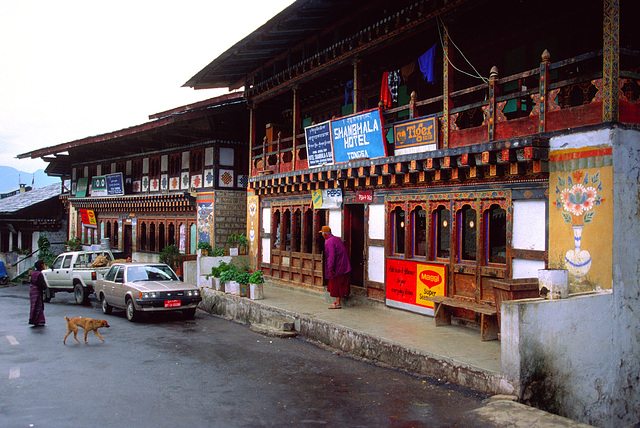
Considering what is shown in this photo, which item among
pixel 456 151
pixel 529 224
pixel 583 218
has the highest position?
pixel 456 151

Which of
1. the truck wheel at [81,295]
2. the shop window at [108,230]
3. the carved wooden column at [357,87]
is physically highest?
the carved wooden column at [357,87]

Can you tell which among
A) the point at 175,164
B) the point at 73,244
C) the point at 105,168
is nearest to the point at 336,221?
the point at 175,164

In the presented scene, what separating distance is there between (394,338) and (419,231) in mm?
3242

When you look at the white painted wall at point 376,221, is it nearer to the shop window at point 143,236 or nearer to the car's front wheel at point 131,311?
the car's front wheel at point 131,311

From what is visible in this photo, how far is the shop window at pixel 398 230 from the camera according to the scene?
1188 centimetres

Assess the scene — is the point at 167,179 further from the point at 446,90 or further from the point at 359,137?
the point at 446,90

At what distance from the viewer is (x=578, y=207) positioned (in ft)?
25.3

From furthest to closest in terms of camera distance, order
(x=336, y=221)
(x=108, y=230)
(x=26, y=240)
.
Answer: (x=26, y=240), (x=108, y=230), (x=336, y=221)

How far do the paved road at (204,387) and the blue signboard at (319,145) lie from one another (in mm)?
5154

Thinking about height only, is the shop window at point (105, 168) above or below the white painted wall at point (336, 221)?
above

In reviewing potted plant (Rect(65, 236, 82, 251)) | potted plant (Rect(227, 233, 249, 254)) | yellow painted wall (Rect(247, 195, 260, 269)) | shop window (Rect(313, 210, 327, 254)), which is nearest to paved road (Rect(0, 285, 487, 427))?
shop window (Rect(313, 210, 327, 254))

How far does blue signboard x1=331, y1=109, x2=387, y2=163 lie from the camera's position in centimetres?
1148

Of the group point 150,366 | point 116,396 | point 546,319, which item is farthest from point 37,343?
point 546,319

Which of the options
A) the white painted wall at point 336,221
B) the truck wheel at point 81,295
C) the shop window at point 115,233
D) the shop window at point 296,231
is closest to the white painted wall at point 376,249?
the white painted wall at point 336,221
